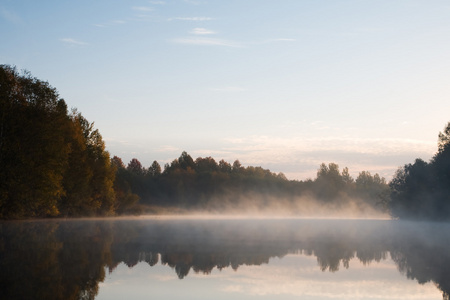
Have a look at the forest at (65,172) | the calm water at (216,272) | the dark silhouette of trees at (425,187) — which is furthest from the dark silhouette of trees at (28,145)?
the dark silhouette of trees at (425,187)

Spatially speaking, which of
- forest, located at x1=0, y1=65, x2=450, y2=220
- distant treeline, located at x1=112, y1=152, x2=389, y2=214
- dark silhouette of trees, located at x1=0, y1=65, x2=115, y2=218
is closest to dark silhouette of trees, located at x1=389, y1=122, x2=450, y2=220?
forest, located at x1=0, y1=65, x2=450, y2=220

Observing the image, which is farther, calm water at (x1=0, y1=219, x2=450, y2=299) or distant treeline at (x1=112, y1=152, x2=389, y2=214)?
distant treeline at (x1=112, y1=152, x2=389, y2=214)

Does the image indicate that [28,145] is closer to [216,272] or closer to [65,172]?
[65,172]

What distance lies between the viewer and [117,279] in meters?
15.1

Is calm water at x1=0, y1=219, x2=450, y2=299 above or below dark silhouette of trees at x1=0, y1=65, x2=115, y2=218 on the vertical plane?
below

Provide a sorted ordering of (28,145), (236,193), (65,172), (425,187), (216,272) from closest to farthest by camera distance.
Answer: (216,272)
(28,145)
(65,172)
(425,187)
(236,193)

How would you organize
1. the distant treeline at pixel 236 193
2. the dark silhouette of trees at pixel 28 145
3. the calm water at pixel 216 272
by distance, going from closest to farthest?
the calm water at pixel 216 272
the dark silhouette of trees at pixel 28 145
the distant treeline at pixel 236 193

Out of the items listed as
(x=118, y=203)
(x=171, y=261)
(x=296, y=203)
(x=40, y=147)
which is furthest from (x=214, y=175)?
(x=171, y=261)

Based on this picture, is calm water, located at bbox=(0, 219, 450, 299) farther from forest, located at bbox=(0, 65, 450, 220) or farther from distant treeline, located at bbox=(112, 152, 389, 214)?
distant treeline, located at bbox=(112, 152, 389, 214)

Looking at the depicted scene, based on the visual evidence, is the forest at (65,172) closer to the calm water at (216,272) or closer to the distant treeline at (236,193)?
the distant treeline at (236,193)

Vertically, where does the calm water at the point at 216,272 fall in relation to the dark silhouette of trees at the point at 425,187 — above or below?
below

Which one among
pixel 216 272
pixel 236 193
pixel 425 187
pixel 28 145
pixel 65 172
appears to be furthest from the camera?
pixel 236 193

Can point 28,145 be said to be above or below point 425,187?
above

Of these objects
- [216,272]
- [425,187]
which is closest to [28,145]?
[216,272]
